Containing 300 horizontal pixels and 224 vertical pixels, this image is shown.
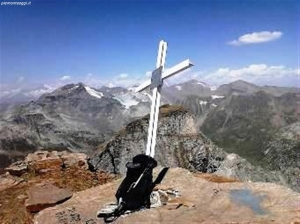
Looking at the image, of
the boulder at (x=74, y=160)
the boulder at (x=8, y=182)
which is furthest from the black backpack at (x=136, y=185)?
the boulder at (x=74, y=160)

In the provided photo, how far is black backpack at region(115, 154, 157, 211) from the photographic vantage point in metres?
17.3

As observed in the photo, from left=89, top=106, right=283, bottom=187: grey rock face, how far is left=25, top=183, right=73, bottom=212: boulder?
20595mm

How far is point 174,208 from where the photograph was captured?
1742 cm

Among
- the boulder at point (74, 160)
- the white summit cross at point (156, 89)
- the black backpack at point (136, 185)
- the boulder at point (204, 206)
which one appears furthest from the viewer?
the boulder at point (74, 160)

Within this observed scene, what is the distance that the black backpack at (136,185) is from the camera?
17.3m

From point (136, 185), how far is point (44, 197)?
5.23 metres

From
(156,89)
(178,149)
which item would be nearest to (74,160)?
(156,89)

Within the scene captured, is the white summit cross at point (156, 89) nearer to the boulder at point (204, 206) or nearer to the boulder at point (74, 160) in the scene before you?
the boulder at point (204, 206)

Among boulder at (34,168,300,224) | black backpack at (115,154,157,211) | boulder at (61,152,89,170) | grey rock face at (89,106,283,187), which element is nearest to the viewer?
boulder at (34,168,300,224)

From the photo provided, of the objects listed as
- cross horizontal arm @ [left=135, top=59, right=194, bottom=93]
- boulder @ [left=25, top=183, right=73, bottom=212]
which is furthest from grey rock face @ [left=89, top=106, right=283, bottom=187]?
cross horizontal arm @ [left=135, top=59, right=194, bottom=93]

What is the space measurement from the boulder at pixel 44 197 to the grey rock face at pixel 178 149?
2059cm

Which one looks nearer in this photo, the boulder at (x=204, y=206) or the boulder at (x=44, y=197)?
the boulder at (x=204, y=206)

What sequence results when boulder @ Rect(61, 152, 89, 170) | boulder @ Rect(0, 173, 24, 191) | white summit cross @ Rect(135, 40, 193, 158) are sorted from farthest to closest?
boulder @ Rect(61, 152, 89, 170) < boulder @ Rect(0, 173, 24, 191) < white summit cross @ Rect(135, 40, 193, 158)

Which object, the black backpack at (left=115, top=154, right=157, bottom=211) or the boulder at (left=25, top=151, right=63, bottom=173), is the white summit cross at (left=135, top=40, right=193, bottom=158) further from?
the boulder at (left=25, top=151, right=63, bottom=173)
